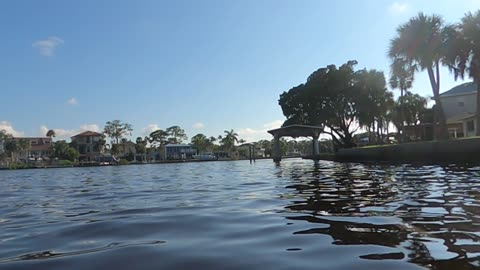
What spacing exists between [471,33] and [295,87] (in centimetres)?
3284

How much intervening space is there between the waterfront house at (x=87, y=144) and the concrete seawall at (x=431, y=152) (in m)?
100

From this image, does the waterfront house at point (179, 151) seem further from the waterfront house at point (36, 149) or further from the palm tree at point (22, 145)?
the palm tree at point (22, 145)

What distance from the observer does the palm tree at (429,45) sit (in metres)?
35.1

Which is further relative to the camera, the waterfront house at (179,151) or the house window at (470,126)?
the waterfront house at (179,151)

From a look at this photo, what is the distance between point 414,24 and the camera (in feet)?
119

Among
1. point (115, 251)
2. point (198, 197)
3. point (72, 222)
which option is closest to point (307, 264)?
point (115, 251)

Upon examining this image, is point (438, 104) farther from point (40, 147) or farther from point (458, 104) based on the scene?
point (40, 147)

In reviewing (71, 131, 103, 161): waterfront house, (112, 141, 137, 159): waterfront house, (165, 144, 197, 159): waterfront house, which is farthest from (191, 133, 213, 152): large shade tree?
(71, 131, 103, 161): waterfront house

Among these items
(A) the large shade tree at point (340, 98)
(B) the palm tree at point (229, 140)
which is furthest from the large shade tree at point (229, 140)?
(A) the large shade tree at point (340, 98)

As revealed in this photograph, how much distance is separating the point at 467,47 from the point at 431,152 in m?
10.7

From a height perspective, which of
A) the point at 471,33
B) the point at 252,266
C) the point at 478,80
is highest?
the point at 471,33

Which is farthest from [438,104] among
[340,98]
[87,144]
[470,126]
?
[87,144]

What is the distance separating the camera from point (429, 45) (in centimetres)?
3531

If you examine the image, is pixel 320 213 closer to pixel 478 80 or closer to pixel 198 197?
pixel 198 197
